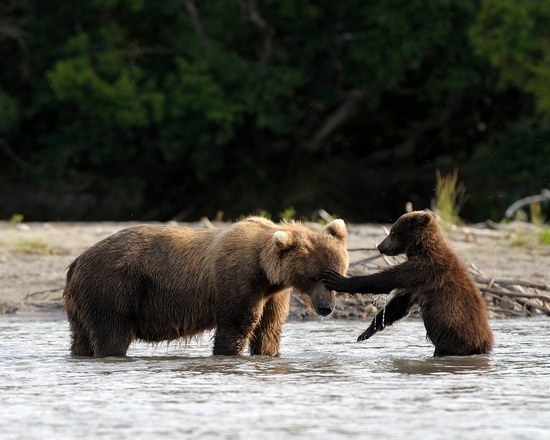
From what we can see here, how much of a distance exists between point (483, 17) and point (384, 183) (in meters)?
4.88

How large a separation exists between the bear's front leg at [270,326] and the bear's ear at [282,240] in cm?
50

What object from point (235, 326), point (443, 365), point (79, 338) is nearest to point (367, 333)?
point (443, 365)

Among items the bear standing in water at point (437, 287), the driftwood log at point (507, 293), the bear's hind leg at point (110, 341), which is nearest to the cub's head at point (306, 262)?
the bear standing in water at point (437, 287)

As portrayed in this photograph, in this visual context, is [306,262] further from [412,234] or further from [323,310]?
Result: [412,234]

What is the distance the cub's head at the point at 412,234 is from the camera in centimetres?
838

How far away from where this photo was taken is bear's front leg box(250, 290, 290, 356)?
8352mm

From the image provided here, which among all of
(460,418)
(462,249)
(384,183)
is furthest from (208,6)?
(460,418)

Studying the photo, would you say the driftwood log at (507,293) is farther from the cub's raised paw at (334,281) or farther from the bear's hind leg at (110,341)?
the bear's hind leg at (110,341)

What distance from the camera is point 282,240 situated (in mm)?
7852

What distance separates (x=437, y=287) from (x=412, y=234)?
16.2 inches

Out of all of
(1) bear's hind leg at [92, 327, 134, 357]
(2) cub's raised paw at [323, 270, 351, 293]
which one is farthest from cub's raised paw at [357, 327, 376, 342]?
(1) bear's hind leg at [92, 327, 134, 357]

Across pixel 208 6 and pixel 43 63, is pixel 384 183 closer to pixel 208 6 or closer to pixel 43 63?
pixel 208 6

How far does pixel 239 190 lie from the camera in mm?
28422

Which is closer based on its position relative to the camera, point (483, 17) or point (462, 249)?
point (462, 249)
